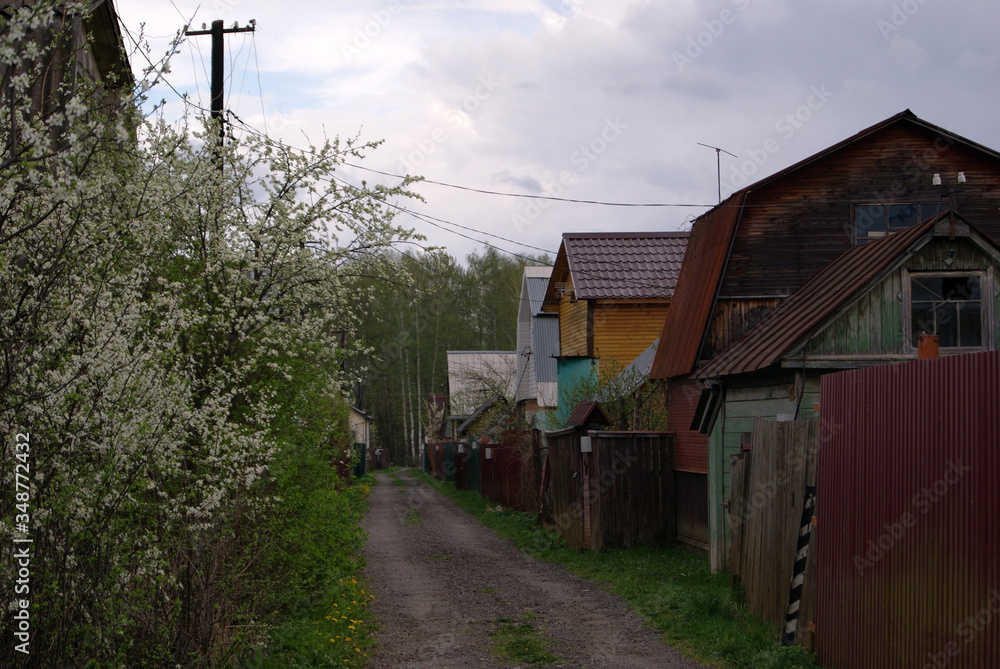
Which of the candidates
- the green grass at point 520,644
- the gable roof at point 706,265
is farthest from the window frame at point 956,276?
the green grass at point 520,644

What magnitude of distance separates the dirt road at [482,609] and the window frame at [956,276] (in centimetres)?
463

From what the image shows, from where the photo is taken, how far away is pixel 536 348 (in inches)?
1211

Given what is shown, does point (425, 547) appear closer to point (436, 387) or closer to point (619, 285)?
point (619, 285)

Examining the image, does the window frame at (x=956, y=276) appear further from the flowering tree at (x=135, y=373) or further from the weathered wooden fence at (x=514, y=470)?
the weathered wooden fence at (x=514, y=470)

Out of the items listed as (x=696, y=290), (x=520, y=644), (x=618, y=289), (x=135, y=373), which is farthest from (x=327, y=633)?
(x=618, y=289)

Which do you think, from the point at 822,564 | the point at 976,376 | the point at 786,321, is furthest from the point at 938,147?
the point at 976,376

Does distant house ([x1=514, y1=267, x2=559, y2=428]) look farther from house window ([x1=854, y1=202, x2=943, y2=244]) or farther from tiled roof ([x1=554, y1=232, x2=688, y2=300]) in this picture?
house window ([x1=854, y1=202, x2=943, y2=244])

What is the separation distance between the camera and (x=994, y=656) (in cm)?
459

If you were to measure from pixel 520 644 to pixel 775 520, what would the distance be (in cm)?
247

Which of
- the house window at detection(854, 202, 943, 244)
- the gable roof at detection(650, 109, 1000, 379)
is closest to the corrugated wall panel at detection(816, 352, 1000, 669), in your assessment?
the gable roof at detection(650, 109, 1000, 379)

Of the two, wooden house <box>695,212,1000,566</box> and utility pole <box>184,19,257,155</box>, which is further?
utility pole <box>184,19,257,155</box>

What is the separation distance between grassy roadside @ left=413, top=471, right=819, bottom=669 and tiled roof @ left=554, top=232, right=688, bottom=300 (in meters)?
7.22

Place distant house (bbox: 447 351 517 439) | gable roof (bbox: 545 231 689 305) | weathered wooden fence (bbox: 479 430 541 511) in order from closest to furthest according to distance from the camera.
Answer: weathered wooden fence (bbox: 479 430 541 511) → gable roof (bbox: 545 231 689 305) → distant house (bbox: 447 351 517 439)

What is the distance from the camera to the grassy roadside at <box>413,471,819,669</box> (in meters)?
7.26
